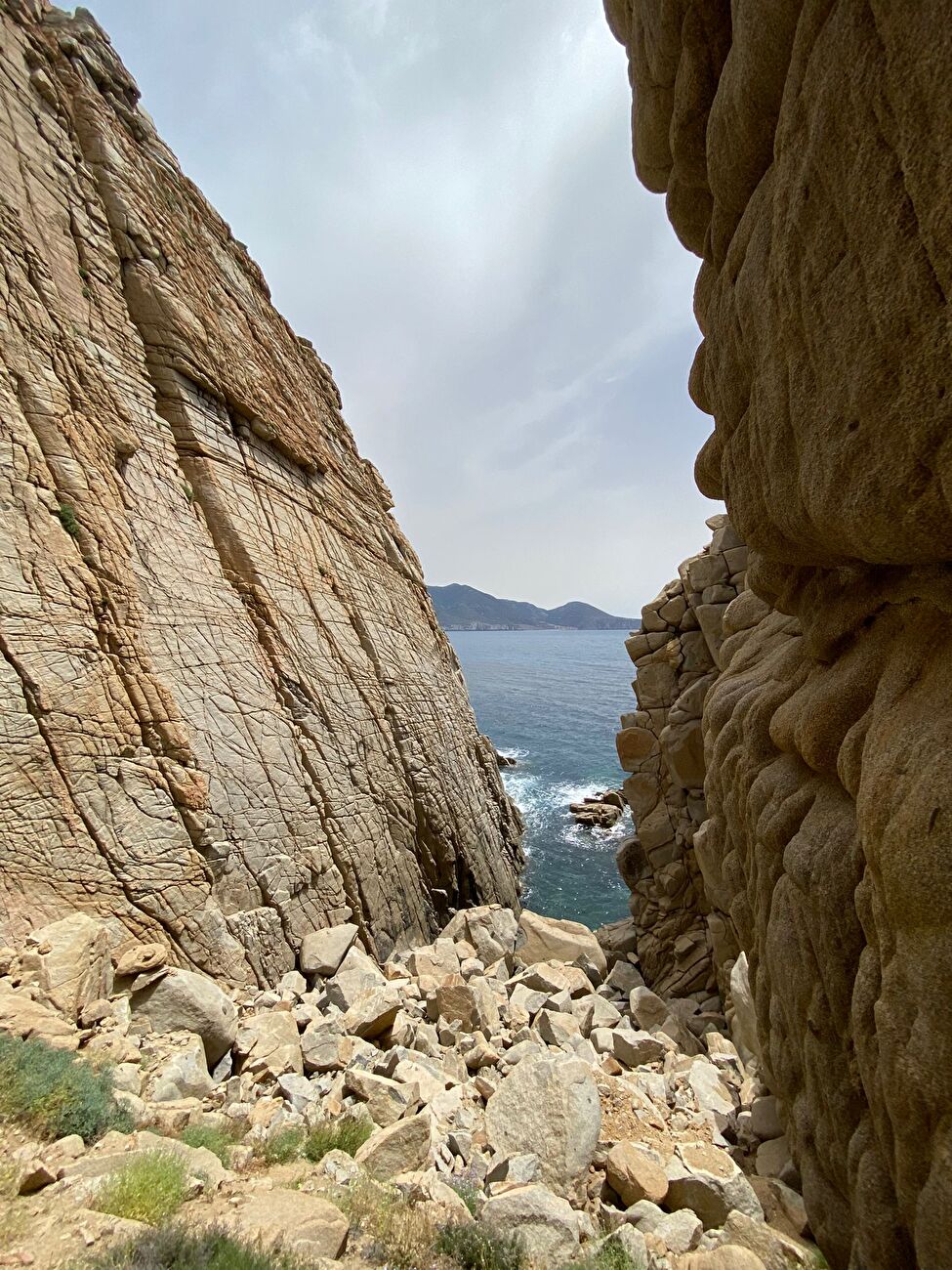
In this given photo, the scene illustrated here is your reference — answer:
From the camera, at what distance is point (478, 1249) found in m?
3.62

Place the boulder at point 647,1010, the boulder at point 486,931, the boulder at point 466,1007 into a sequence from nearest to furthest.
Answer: the boulder at point 466,1007 < the boulder at point 647,1010 < the boulder at point 486,931

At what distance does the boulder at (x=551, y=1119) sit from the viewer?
4965 millimetres

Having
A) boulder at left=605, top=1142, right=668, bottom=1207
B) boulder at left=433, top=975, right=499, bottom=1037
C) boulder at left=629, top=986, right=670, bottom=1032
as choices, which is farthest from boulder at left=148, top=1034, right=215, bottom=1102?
boulder at left=629, top=986, right=670, bottom=1032

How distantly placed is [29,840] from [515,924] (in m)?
10.5

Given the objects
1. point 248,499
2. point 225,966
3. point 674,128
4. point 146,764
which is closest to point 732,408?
point 674,128

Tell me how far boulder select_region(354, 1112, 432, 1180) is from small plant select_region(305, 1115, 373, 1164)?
9 centimetres

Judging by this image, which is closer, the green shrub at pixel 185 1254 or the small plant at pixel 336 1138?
the green shrub at pixel 185 1254

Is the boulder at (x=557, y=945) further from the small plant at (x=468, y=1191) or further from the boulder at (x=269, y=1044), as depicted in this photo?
the small plant at (x=468, y=1191)

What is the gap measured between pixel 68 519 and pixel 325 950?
8484 mm

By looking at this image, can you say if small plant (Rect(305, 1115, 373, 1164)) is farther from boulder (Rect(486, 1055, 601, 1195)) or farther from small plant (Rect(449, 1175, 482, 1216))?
boulder (Rect(486, 1055, 601, 1195))

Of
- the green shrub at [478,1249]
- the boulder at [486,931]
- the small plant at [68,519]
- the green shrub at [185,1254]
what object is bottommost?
the boulder at [486,931]

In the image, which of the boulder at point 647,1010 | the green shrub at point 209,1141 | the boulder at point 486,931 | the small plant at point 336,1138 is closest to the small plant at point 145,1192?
the green shrub at point 209,1141

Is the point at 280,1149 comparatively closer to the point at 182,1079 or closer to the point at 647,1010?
the point at 182,1079

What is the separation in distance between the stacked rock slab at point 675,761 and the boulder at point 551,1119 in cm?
753
